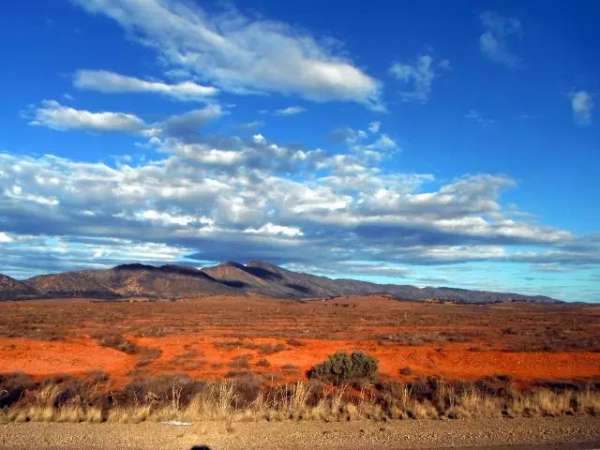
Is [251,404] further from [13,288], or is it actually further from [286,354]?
Answer: [13,288]

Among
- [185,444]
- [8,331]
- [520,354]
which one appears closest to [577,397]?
[185,444]

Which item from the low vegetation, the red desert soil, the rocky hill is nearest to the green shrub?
the red desert soil

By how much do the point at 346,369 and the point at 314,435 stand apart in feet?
34.0

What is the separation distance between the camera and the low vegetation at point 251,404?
11.4m

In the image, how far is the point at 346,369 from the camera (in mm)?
19797

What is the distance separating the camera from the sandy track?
8.94 meters

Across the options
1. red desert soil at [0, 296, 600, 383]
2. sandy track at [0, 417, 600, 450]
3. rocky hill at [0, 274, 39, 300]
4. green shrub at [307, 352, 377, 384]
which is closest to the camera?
sandy track at [0, 417, 600, 450]

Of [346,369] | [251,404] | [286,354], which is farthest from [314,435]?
[286,354]

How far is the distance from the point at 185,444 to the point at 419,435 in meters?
3.96

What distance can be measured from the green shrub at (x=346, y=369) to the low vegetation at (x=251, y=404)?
7.72 ft

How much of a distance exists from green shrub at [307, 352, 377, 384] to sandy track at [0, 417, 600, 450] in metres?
8.84

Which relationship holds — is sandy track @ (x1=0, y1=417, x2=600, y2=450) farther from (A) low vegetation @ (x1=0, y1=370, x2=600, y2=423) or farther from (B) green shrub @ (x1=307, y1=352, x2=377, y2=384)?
(B) green shrub @ (x1=307, y1=352, x2=377, y2=384)

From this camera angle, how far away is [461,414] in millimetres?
11633

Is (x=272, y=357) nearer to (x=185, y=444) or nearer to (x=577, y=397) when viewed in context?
(x=577, y=397)
